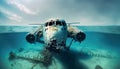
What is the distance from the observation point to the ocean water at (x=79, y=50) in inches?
599

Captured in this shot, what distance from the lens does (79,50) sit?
1711 centimetres

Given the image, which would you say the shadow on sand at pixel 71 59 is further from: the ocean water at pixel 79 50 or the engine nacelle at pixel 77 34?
the engine nacelle at pixel 77 34

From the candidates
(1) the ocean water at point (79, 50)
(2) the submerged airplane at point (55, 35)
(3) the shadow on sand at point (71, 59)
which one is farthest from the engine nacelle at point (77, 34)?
(3) the shadow on sand at point (71, 59)

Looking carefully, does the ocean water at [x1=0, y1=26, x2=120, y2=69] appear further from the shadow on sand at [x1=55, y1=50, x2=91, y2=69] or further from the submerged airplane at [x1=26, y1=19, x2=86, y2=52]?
the submerged airplane at [x1=26, y1=19, x2=86, y2=52]

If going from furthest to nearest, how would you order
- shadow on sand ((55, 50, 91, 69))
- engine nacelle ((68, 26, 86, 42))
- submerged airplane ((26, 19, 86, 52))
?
1. shadow on sand ((55, 50, 91, 69))
2. engine nacelle ((68, 26, 86, 42))
3. submerged airplane ((26, 19, 86, 52))

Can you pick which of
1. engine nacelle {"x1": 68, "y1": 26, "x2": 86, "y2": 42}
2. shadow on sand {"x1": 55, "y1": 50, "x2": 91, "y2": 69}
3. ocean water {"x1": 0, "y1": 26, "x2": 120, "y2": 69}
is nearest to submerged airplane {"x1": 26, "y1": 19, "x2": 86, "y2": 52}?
engine nacelle {"x1": 68, "y1": 26, "x2": 86, "y2": 42}

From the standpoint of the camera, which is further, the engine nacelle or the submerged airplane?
the engine nacelle

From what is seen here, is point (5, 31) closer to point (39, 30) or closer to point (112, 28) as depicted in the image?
point (39, 30)

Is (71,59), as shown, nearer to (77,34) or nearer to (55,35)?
(77,34)

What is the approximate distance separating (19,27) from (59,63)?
15.6 ft

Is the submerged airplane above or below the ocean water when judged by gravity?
above

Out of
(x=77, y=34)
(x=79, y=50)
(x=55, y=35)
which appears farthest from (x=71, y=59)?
(x=55, y=35)

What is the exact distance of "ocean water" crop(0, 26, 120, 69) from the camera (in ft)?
49.9

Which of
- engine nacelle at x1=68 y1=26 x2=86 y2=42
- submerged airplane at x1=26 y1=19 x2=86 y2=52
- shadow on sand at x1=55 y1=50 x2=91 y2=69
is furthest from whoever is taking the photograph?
shadow on sand at x1=55 y1=50 x2=91 y2=69
